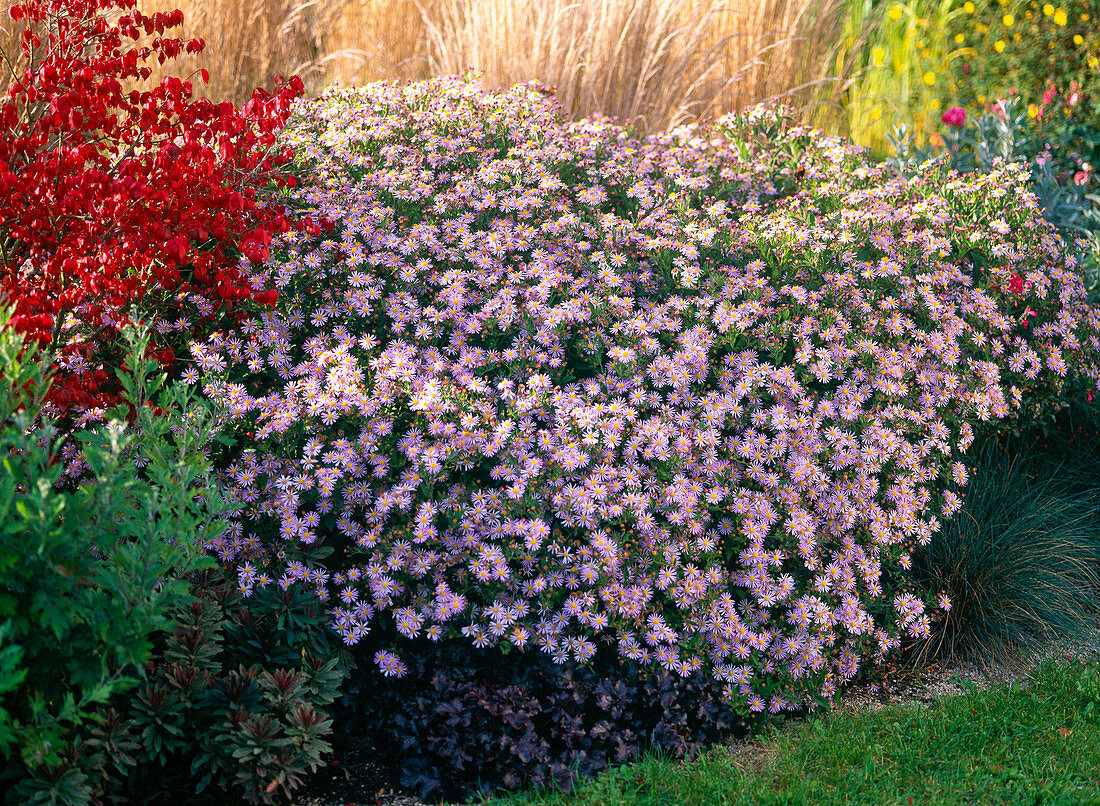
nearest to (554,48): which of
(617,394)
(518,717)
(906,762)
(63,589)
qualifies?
(617,394)

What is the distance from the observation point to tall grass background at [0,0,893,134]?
23.4 ft

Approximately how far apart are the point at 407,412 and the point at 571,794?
4.83ft

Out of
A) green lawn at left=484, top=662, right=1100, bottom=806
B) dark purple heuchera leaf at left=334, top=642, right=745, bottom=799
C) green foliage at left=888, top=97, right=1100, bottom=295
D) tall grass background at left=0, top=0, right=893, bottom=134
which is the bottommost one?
green lawn at left=484, top=662, right=1100, bottom=806

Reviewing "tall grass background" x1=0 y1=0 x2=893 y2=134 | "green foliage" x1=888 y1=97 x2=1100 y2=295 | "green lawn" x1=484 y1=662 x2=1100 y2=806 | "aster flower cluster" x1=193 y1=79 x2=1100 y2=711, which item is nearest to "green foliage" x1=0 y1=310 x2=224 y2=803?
"aster flower cluster" x1=193 y1=79 x2=1100 y2=711

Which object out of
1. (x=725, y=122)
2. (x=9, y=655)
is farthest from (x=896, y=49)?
(x=9, y=655)

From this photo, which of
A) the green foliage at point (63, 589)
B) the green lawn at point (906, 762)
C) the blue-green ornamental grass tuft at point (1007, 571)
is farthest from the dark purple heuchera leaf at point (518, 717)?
the blue-green ornamental grass tuft at point (1007, 571)

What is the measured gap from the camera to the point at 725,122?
6.00m

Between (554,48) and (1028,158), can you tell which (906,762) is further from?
(554,48)

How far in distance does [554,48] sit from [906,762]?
5679 mm

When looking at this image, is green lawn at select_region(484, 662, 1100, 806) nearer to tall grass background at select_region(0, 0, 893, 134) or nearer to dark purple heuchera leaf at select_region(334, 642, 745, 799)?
dark purple heuchera leaf at select_region(334, 642, 745, 799)

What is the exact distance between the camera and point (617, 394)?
3.68 metres

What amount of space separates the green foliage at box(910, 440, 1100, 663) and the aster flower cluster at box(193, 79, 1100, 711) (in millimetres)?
202

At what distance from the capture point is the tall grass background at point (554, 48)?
712 cm

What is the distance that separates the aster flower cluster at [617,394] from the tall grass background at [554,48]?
2.45m
